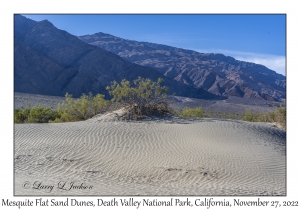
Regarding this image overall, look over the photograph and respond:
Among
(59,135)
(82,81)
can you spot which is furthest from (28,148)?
(82,81)

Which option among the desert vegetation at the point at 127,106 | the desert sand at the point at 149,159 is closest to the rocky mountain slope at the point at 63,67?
the desert vegetation at the point at 127,106

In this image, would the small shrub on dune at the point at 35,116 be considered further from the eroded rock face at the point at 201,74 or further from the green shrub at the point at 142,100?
the eroded rock face at the point at 201,74

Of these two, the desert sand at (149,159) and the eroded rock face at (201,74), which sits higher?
the eroded rock face at (201,74)

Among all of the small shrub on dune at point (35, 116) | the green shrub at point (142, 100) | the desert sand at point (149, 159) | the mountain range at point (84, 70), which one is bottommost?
the desert sand at point (149, 159)

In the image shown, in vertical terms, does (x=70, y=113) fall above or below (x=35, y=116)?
above

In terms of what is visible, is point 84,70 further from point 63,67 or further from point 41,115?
point 41,115

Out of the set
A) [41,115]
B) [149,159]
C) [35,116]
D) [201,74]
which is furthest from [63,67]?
[149,159]
